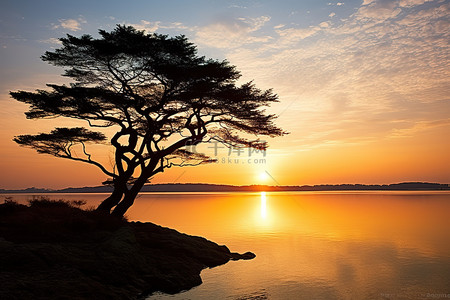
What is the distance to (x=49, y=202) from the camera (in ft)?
55.8

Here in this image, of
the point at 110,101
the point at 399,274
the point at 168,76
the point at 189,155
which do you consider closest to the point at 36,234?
the point at 110,101

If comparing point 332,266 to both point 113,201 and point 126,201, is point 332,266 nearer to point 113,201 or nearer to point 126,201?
point 126,201

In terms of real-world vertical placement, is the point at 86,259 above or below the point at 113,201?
below

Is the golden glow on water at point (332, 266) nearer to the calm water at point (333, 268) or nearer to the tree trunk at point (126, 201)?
the calm water at point (333, 268)

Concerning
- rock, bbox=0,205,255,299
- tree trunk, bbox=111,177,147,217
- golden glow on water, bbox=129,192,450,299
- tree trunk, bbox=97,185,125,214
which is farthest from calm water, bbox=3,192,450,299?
tree trunk, bbox=97,185,125,214

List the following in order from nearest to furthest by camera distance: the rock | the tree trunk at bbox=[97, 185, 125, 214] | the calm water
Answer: the rock < the calm water < the tree trunk at bbox=[97, 185, 125, 214]

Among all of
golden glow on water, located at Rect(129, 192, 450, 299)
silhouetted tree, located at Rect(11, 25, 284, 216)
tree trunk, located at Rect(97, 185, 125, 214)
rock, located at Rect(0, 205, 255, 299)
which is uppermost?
silhouetted tree, located at Rect(11, 25, 284, 216)

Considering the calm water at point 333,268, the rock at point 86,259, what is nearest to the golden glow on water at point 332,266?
the calm water at point 333,268

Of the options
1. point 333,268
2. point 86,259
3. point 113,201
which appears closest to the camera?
point 86,259

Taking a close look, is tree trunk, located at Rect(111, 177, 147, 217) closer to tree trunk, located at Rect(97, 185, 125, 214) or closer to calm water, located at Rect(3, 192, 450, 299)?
tree trunk, located at Rect(97, 185, 125, 214)

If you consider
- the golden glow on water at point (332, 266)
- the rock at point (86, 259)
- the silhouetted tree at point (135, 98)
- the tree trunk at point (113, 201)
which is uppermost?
the silhouetted tree at point (135, 98)

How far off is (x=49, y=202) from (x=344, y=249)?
61.0ft

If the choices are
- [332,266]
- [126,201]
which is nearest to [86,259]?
[126,201]

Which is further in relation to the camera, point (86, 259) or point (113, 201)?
point (113, 201)
